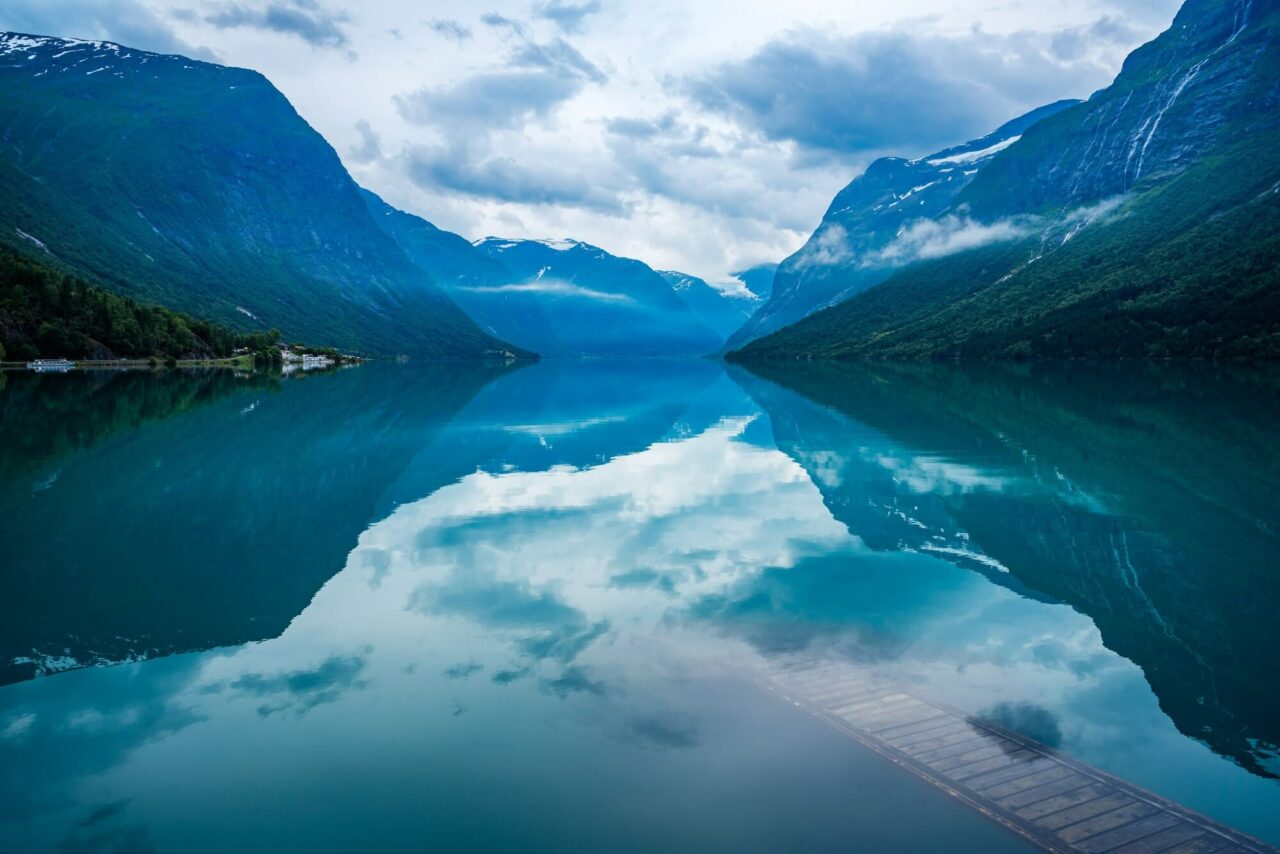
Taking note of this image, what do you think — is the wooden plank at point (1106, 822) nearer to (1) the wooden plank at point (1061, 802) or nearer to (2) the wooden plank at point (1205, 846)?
(1) the wooden plank at point (1061, 802)

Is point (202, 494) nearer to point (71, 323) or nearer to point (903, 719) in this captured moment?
point (903, 719)

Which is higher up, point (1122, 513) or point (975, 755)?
point (1122, 513)

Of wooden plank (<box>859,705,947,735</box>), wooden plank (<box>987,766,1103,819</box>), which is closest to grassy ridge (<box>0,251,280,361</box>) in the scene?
wooden plank (<box>859,705,947,735</box>)

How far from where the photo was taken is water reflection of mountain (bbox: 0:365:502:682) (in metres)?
16.2

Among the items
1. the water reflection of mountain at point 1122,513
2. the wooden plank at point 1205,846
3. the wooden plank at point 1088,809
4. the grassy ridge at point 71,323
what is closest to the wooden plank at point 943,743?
the wooden plank at point 1088,809

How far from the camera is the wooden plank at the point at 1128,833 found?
29.7ft

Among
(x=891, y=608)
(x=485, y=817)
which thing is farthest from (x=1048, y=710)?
(x=485, y=817)

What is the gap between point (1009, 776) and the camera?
35.1ft

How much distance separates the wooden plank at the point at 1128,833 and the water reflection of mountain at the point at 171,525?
14.5m

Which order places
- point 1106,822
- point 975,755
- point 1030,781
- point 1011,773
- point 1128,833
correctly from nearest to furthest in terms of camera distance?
point 1128,833 < point 1106,822 < point 1030,781 < point 1011,773 < point 975,755

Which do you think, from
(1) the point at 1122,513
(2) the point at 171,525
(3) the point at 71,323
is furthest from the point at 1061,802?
(3) the point at 71,323

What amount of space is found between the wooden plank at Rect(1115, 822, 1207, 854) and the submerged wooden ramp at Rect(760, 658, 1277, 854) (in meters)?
0.01

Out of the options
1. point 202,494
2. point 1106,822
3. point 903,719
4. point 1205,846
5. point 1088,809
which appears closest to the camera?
→ point 1205,846

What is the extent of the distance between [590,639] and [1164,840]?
9785 millimetres
